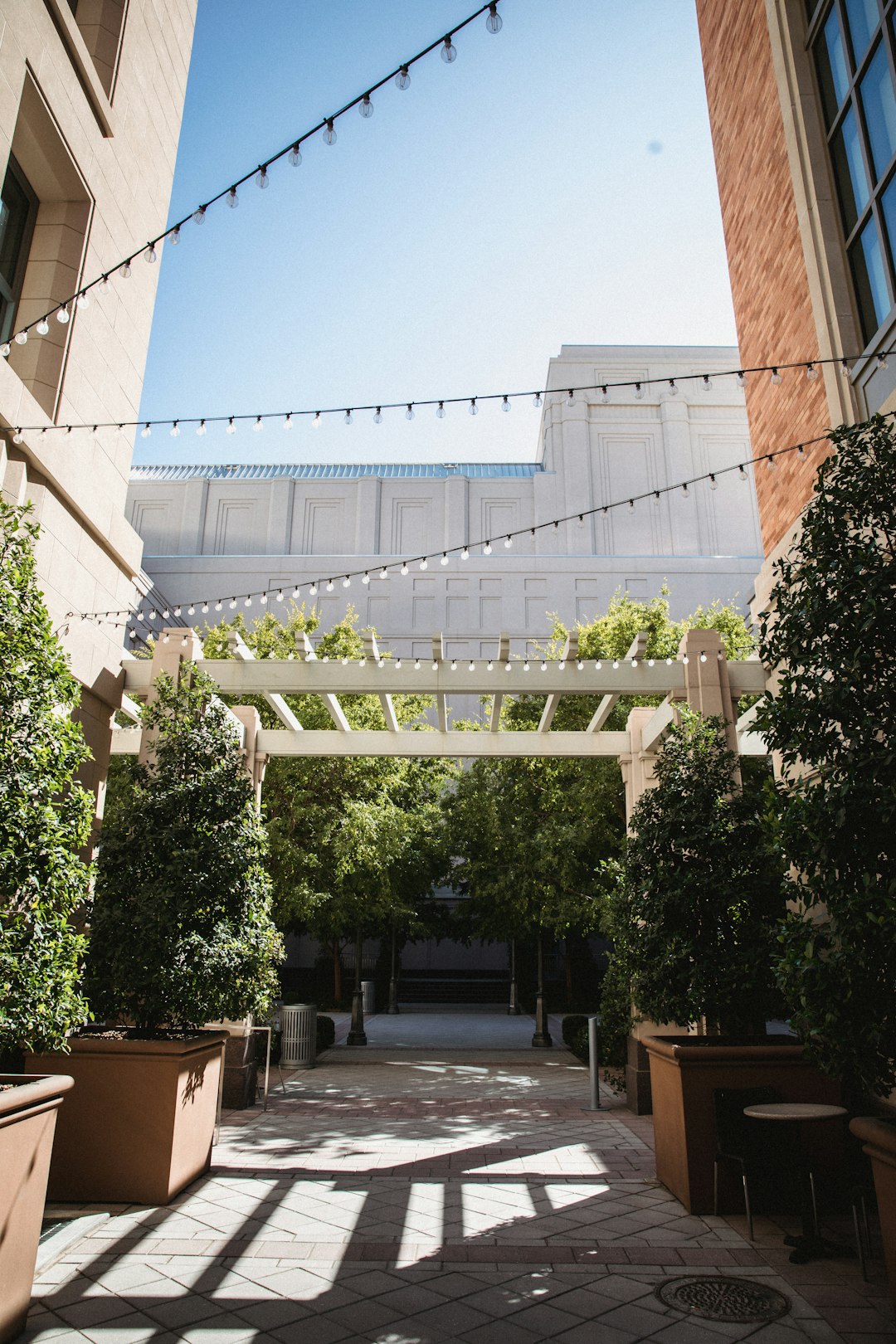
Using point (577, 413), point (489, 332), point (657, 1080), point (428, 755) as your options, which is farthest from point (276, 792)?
point (577, 413)

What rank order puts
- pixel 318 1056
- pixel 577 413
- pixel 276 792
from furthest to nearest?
pixel 577 413 < pixel 276 792 < pixel 318 1056

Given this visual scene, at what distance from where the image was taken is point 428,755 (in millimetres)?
10781

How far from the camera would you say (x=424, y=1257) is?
457 centimetres

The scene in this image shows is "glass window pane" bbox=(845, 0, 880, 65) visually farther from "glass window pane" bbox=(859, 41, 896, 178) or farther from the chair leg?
the chair leg

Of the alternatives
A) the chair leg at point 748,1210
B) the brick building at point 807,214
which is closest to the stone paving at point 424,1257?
the chair leg at point 748,1210

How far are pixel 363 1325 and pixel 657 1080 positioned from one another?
296 centimetres

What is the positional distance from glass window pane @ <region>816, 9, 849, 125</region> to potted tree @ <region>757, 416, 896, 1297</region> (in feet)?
15.1

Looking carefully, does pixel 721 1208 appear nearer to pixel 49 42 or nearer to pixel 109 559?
pixel 109 559

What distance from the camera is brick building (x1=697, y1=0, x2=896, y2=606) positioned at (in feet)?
20.6

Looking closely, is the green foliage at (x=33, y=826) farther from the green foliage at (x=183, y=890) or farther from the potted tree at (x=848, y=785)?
the potted tree at (x=848, y=785)

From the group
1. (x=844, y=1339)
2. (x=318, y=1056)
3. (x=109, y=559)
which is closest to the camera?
(x=844, y=1339)

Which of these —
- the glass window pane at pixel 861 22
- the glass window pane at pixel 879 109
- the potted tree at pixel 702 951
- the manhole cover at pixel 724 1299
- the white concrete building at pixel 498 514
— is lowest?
the manhole cover at pixel 724 1299

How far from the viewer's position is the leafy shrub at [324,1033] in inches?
564

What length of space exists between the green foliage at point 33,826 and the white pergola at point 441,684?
3.03 m
